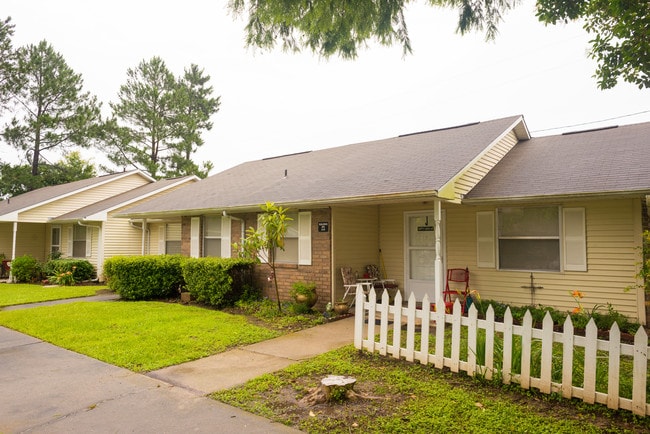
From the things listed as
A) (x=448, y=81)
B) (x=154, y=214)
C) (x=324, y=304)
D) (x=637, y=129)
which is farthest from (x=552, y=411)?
(x=448, y=81)

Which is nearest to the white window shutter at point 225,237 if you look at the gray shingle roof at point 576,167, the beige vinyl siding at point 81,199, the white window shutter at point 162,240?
the white window shutter at point 162,240

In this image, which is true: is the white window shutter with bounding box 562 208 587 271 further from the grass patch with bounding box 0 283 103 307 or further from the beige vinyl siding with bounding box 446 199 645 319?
the grass patch with bounding box 0 283 103 307

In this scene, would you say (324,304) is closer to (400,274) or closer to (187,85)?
(400,274)

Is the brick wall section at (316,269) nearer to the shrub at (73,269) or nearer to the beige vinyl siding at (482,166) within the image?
the beige vinyl siding at (482,166)

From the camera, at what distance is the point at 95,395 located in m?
4.36

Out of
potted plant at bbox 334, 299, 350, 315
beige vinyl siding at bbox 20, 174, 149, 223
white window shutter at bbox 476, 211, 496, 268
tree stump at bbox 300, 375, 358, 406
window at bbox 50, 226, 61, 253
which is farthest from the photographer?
window at bbox 50, 226, 61, 253

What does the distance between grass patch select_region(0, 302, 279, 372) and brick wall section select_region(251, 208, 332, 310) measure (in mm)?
1744

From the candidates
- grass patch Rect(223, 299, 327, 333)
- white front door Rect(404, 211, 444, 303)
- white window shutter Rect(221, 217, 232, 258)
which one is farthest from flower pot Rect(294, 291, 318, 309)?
white window shutter Rect(221, 217, 232, 258)

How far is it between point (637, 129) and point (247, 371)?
10.9m

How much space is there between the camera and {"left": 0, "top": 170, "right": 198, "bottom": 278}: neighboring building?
54.1 ft

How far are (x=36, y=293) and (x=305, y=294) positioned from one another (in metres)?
9.53

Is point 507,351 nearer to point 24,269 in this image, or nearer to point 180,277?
point 180,277

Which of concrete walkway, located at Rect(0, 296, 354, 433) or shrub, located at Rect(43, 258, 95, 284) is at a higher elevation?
shrub, located at Rect(43, 258, 95, 284)

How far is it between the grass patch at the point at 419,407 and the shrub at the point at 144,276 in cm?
768
